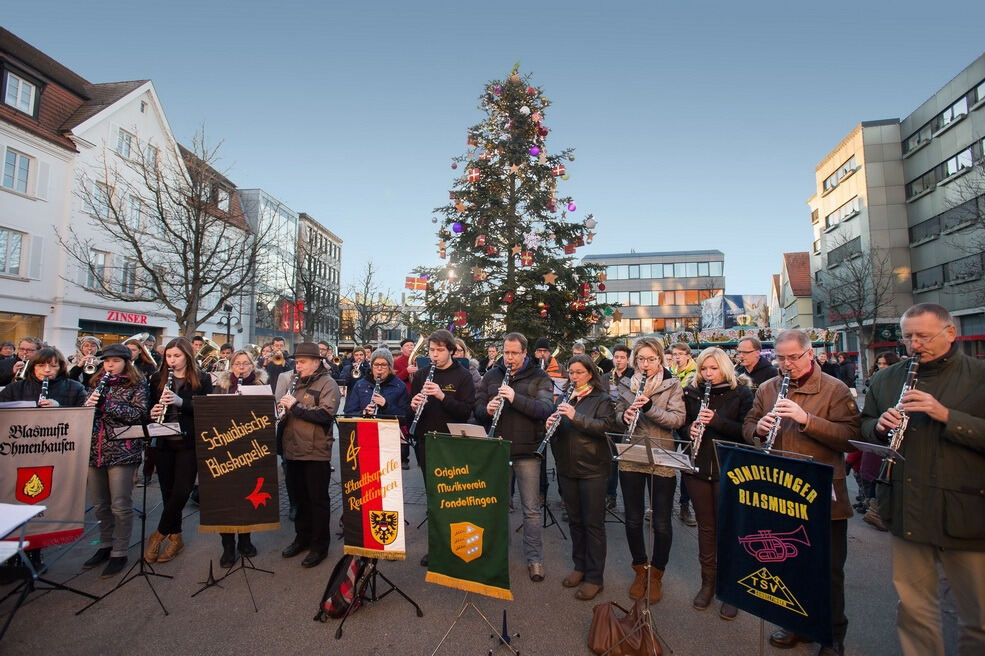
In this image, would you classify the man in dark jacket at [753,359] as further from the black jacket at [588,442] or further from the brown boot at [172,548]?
the brown boot at [172,548]

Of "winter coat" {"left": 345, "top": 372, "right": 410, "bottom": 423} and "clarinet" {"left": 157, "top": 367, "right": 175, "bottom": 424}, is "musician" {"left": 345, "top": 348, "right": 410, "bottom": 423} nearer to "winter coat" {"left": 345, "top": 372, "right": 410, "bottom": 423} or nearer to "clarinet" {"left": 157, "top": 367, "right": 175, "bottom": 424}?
"winter coat" {"left": 345, "top": 372, "right": 410, "bottom": 423}

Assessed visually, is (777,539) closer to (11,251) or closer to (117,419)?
(117,419)

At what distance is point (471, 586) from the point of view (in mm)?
3611

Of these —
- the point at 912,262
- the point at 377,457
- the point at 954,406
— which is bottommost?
the point at 377,457

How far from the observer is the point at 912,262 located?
35875mm

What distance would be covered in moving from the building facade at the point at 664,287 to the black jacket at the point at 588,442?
61.3 metres

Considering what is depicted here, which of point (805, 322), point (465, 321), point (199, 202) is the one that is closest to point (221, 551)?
point (465, 321)

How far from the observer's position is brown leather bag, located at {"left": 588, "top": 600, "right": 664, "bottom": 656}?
3279mm

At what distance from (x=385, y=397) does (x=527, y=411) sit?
1.80 m

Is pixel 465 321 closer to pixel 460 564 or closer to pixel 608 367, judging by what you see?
pixel 608 367

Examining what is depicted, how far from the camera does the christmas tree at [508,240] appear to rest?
46.3ft

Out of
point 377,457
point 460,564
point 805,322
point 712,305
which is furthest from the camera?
point 805,322

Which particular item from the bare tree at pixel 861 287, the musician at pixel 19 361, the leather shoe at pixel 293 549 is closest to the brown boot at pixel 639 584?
the leather shoe at pixel 293 549

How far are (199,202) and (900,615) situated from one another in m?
20.0
